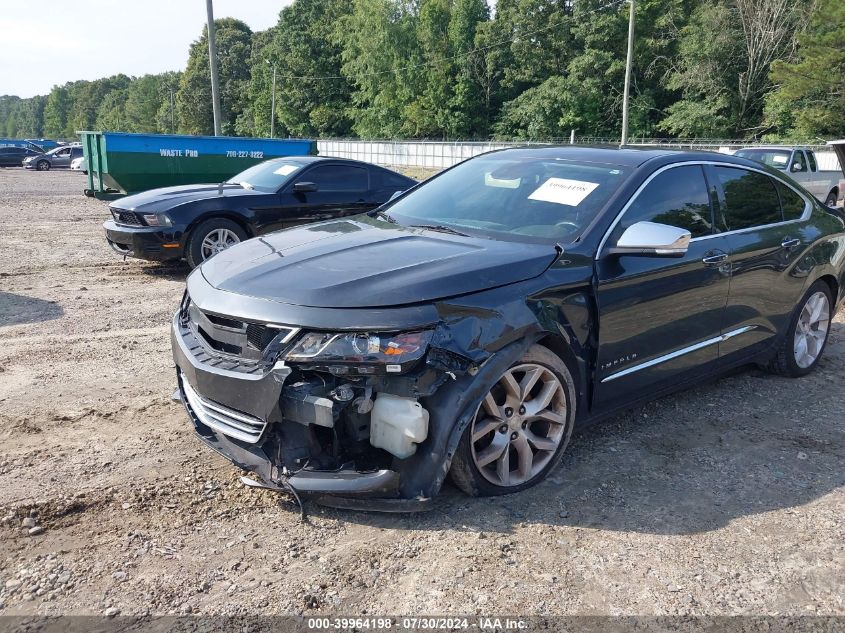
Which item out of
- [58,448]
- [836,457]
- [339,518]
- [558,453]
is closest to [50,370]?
[58,448]

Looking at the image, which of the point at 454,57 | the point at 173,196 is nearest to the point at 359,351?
the point at 173,196

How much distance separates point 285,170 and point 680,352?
22.1 ft

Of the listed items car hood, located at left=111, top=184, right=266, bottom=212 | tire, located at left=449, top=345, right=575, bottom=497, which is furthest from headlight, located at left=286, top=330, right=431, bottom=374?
car hood, located at left=111, top=184, right=266, bottom=212

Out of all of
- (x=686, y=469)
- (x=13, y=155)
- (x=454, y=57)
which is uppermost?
(x=454, y=57)

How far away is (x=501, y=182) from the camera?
4.34m

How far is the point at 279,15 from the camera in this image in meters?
80.1

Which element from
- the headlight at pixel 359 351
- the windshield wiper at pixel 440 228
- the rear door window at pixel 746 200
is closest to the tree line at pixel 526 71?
the rear door window at pixel 746 200

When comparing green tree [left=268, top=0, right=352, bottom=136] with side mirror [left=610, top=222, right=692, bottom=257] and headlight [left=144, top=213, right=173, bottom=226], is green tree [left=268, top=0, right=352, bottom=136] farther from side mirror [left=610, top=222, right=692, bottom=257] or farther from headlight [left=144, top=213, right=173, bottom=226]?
side mirror [left=610, top=222, right=692, bottom=257]

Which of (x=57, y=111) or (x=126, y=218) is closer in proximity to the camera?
(x=126, y=218)

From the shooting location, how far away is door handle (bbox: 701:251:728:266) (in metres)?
4.16

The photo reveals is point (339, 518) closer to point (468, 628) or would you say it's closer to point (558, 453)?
point (468, 628)

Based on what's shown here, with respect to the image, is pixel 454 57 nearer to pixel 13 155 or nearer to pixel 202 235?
pixel 13 155

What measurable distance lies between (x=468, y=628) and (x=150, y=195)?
7733mm

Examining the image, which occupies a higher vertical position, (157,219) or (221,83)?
(221,83)
